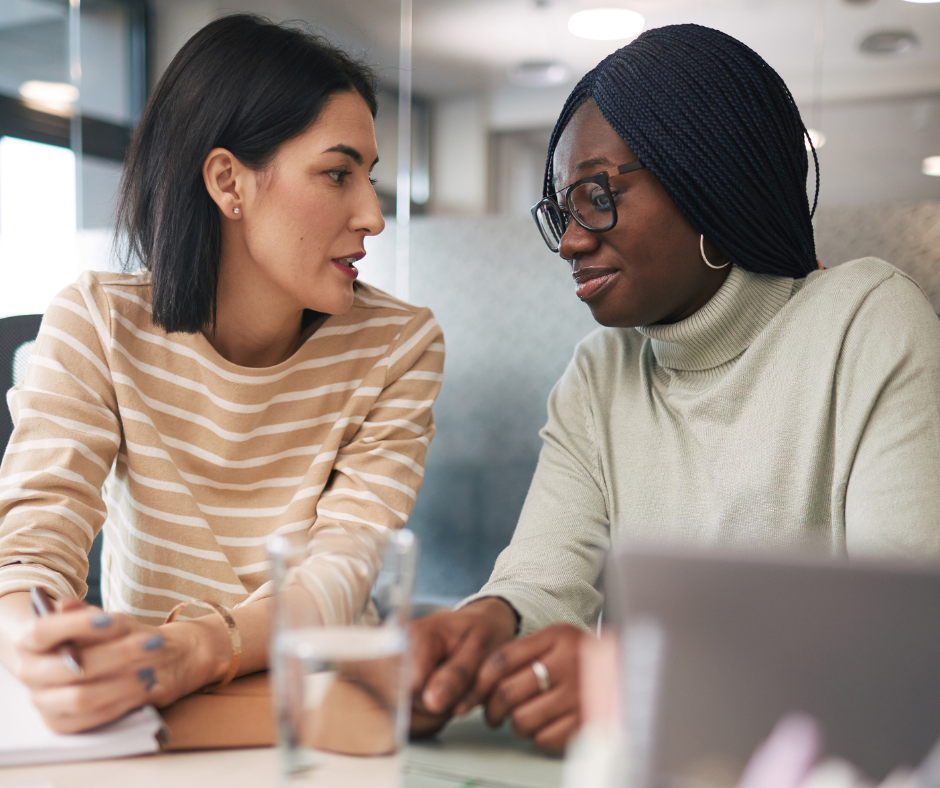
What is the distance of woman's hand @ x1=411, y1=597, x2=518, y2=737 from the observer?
0.61 metres

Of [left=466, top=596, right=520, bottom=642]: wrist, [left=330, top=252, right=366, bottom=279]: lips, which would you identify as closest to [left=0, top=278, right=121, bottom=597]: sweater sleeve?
[left=330, top=252, right=366, bottom=279]: lips

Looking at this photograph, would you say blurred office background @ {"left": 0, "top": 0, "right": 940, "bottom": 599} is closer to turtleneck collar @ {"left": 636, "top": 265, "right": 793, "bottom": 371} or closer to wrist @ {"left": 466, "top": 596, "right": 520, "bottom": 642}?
turtleneck collar @ {"left": 636, "top": 265, "right": 793, "bottom": 371}

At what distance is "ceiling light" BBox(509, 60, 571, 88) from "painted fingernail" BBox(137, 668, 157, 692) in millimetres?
1538

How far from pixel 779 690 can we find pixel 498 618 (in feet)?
1.29

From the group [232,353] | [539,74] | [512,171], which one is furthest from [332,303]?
[539,74]

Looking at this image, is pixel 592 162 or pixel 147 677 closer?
pixel 147 677

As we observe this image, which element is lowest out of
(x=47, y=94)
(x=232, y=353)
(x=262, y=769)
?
(x=262, y=769)

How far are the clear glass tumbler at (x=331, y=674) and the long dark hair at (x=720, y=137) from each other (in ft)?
2.44

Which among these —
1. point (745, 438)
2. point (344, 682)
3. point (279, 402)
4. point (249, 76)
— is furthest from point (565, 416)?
point (344, 682)

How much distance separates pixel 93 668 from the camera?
627 millimetres

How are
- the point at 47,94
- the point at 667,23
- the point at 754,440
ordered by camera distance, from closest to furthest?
the point at 754,440
the point at 667,23
the point at 47,94

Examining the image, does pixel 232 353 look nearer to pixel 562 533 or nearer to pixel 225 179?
pixel 225 179

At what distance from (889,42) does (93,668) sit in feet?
5.66

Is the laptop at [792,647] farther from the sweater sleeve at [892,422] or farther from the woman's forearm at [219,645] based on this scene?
the sweater sleeve at [892,422]
